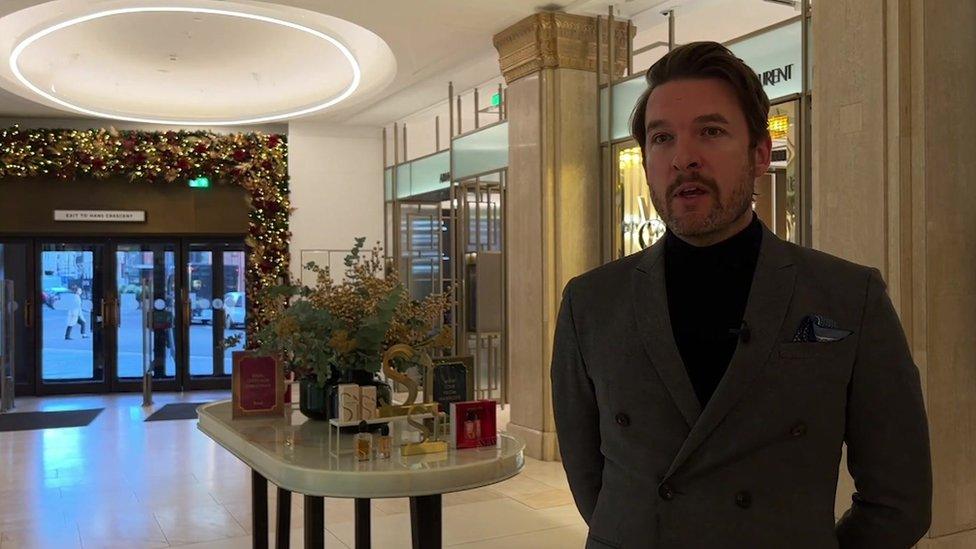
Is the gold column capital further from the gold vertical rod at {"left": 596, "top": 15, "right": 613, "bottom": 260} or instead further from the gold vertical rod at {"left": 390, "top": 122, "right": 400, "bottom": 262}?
the gold vertical rod at {"left": 390, "top": 122, "right": 400, "bottom": 262}

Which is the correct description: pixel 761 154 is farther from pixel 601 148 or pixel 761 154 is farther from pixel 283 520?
pixel 601 148

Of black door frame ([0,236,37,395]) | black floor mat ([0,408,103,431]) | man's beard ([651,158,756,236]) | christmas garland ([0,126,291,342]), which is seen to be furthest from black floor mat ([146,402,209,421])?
man's beard ([651,158,756,236])

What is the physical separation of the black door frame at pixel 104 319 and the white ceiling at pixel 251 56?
69.6 inches

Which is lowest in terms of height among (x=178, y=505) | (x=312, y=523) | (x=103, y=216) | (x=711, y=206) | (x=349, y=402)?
(x=178, y=505)

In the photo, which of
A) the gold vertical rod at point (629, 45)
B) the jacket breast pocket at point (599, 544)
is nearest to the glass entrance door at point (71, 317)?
the gold vertical rod at point (629, 45)

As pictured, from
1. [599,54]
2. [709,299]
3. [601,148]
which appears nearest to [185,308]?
[601,148]

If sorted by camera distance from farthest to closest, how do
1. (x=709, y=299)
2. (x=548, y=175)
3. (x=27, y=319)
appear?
(x=27, y=319), (x=548, y=175), (x=709, y=299)

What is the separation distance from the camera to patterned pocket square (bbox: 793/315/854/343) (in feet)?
4.22

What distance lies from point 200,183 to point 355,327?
983cm

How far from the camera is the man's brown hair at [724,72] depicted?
1323 mm

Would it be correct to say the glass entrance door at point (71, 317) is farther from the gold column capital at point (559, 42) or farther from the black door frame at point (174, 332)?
the gold column capital at point (559, 42)

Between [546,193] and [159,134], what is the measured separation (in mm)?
7163

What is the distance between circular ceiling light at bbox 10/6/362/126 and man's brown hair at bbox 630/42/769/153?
7.29 metres

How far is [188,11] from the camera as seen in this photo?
8062 millimetres
